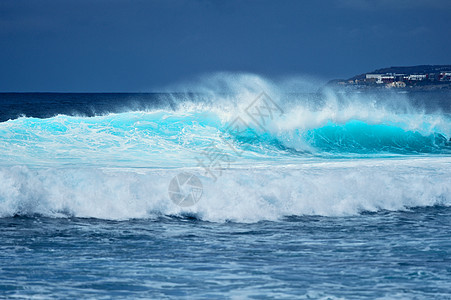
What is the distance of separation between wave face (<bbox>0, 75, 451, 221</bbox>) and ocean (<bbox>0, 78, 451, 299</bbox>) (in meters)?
0.04

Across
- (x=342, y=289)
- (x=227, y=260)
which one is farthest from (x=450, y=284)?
(x=227, y=260)

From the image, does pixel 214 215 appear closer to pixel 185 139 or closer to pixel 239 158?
pixel 239 158

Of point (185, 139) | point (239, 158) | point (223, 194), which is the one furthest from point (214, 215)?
point (185, 139)

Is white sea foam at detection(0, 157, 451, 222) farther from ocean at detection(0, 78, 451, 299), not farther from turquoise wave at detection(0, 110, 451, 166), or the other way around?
turquoise wave at detection(0, 110, 451, 166)

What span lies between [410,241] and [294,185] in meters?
3.06

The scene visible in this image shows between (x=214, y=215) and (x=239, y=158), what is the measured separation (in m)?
5.75

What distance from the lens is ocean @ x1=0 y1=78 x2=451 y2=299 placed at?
19.0 ft

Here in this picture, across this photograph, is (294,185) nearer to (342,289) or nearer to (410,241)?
(410,241)

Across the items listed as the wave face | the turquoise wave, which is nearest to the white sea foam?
the wave face

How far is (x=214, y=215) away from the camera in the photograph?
360 inches

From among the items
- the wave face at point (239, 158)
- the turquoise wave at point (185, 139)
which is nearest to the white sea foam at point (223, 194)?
the wave face at point (239, 158)

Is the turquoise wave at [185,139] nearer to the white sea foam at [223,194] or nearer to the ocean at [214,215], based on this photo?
the ocean at [214,215]

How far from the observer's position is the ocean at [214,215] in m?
5.79

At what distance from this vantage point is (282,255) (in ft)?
22.2
